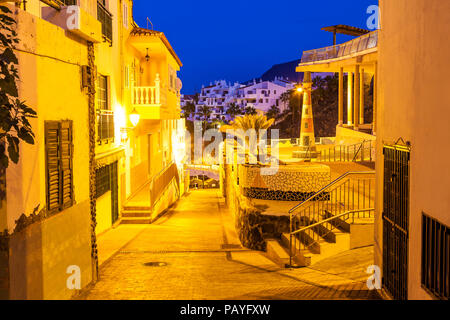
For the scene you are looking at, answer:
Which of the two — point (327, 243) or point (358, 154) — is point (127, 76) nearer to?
point (327, 243)

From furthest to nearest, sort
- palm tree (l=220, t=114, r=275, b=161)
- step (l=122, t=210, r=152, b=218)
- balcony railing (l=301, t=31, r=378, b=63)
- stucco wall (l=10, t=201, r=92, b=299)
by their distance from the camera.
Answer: balcony railing (l=301, t=31, r=378, b=63)
palm tree (l=220, t=114, r=275, b=161)
step (l=122, t=210, r=152, b=218)
stucco wall (l=10, t=201, r=92, b=299)

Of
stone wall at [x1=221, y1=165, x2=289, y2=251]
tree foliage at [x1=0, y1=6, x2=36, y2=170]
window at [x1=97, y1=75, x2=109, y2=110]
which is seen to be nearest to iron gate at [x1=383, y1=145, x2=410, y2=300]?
stone wall at [x1=221, y1=165, x2=289, y2=251]

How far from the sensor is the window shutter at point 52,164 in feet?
23.0

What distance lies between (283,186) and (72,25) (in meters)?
9.34

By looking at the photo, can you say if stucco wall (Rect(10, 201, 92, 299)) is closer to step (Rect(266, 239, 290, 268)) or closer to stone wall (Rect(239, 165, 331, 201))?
step (Rect(266, 239, 290, 268))

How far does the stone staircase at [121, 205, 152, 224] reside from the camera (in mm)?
17078

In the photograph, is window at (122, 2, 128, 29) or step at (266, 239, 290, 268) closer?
step at (266, 239, 290, 268)

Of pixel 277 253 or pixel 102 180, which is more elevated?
pixel 102 180

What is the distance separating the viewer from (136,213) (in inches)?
680

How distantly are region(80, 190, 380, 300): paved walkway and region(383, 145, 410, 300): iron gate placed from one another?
2.49 ft

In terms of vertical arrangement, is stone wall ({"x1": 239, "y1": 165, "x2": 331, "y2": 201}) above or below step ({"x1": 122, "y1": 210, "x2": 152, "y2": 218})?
above

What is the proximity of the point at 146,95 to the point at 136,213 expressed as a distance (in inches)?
214

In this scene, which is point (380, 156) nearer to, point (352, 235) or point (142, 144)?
point (352, 235)

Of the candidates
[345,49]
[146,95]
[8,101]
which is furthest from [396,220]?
[345,49]
